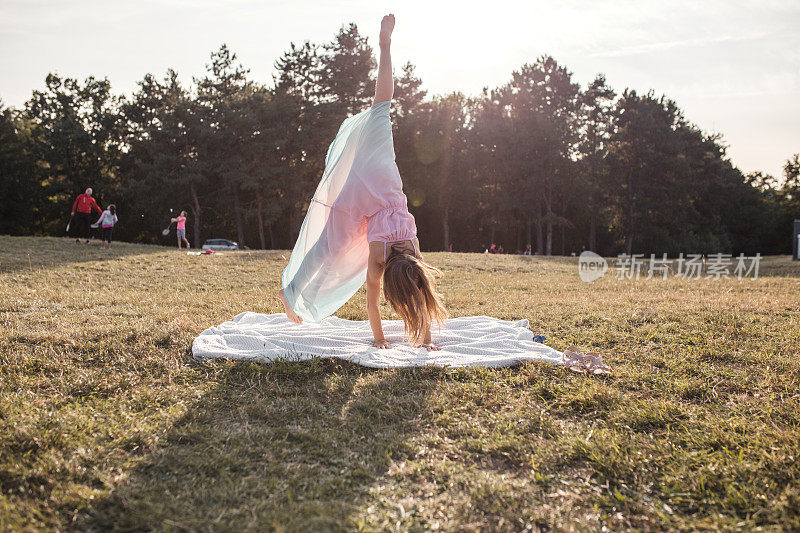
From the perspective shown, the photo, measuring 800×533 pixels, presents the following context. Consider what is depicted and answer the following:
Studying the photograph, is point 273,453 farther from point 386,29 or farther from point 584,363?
point 386,29

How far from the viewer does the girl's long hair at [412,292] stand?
14.4 feet

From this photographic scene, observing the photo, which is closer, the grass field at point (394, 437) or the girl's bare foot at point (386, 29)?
the grass field at point (394, 437)

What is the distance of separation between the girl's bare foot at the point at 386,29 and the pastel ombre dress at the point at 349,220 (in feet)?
2.06

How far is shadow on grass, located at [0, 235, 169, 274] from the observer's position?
11273mm

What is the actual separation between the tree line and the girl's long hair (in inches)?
1133

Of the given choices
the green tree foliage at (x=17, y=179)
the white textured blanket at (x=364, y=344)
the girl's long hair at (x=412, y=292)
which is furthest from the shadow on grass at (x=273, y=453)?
the green tree foliage at (x=17, y=179)

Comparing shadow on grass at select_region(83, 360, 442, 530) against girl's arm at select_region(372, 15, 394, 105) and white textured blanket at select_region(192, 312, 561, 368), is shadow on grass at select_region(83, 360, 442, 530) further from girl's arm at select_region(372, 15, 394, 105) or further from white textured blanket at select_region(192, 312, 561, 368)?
girl's arm at select_region(372, 15, 394, 105)

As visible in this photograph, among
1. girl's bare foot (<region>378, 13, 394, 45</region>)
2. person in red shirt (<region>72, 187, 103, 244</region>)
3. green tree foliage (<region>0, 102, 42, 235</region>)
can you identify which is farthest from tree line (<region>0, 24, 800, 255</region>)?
girl's bare foot (<region>378, 13, 394, 45</region>)

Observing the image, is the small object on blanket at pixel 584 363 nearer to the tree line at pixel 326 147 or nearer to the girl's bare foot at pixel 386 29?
the girl's bare foot at pixel 386 29

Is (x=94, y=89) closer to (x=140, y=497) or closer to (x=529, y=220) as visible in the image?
(x=529, y=220)

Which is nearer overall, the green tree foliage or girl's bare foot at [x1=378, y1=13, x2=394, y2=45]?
girl's bare foot at [x1=378, y1=13, x2=394, y2=45]

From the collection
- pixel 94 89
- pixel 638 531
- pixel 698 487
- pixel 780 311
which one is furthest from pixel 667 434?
pixel 94 89

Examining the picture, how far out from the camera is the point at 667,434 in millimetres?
3029

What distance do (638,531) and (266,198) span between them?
35.2 m
